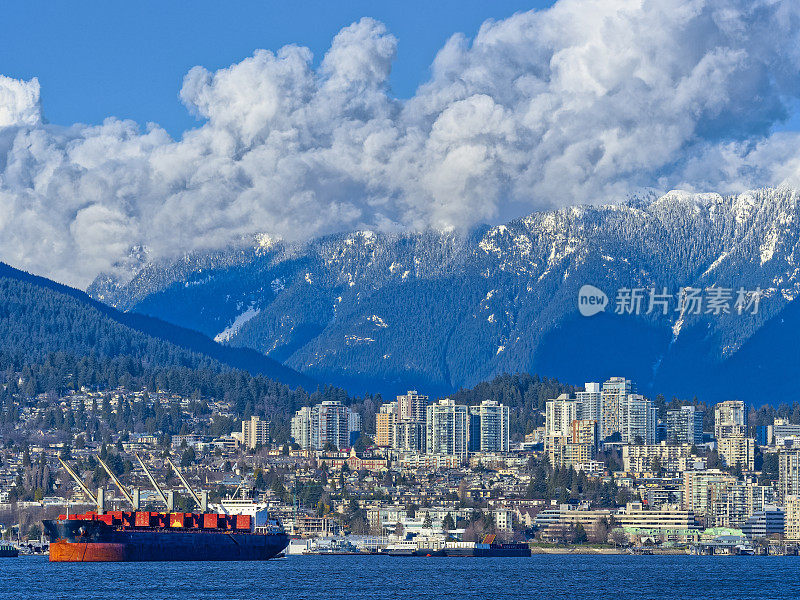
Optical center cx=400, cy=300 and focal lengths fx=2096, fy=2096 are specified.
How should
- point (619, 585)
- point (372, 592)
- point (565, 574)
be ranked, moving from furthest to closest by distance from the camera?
point (565, 574), point (619, 585), point (372, 592)

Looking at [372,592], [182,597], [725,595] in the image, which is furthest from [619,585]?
[182,597]

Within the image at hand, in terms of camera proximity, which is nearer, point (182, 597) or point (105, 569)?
point (182, 597)

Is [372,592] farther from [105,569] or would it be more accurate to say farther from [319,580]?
[105,569]

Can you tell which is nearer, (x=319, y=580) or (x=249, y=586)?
(x=249, y=586)

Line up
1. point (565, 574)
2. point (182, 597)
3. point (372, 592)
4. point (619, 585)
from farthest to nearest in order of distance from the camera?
point (565, 574) < point (619, 585) < point (372, 592) < point (182, 597)

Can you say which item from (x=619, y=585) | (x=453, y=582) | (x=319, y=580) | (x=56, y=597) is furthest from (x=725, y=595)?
(x=56, y=597)

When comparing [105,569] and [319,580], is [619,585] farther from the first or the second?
[105,569]

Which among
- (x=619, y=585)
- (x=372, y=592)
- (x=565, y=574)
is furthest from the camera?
(x=565, y=574)
